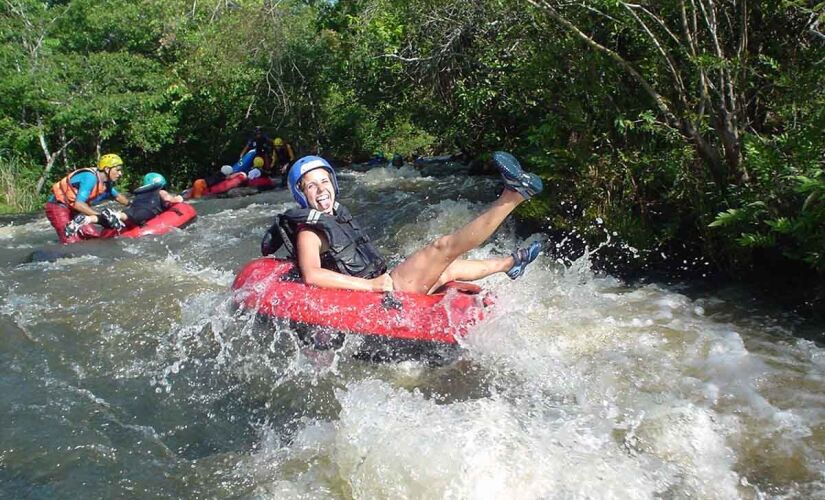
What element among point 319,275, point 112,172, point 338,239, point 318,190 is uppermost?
point 318,190

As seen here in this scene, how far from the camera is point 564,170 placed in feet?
22.2

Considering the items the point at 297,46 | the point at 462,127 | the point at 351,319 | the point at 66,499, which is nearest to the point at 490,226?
the point at 351,319

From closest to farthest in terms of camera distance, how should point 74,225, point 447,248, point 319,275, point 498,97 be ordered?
point 447,248
point 319,275
point 74,225
point 498,97

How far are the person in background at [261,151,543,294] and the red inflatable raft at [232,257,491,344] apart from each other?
0.11 m

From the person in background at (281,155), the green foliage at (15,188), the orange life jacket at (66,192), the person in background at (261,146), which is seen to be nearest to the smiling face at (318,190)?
the orange life jacket at (66,192)

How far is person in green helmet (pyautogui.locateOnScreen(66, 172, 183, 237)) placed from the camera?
9281 millimetres

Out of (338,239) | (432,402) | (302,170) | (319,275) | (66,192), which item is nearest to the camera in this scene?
(432,402)

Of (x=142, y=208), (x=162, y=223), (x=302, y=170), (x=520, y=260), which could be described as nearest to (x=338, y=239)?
(x=302, y=170)

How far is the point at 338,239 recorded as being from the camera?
5.10 m

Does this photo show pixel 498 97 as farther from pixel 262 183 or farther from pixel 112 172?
pixel 262 183

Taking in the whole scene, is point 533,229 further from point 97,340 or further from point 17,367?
point 17,367

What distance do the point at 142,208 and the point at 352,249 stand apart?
18.7 feet

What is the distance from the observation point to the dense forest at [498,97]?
17.9 feet

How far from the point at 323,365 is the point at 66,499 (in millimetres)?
1753
